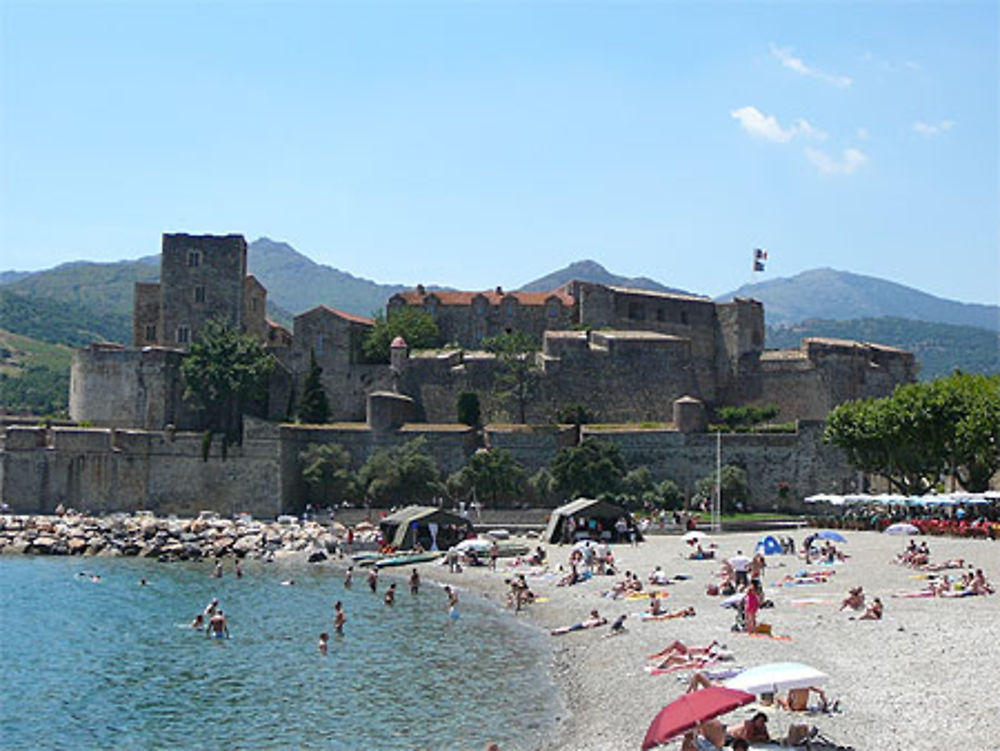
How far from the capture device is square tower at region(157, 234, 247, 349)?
61594 millimetres

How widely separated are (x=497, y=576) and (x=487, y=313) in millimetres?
30610

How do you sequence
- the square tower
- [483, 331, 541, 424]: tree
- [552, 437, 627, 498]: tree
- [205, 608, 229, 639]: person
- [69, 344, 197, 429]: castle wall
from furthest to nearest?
the square tower → [483, 331, 541, 424]: tree → [69, 344, 197, 429]: castle wall → [552, 437, 627, 498]: tree → [205, 608, 229, 639]: person

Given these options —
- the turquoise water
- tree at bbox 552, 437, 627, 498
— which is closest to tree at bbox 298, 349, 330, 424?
tree at bbox 552, 437, 627, 498

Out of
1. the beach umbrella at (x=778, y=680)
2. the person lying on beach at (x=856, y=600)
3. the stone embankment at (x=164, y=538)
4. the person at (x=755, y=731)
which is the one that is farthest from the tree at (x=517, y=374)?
the person at (x=755, y=731)

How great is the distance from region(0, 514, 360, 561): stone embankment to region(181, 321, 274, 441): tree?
7.26 metres

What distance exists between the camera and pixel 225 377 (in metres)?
56.4

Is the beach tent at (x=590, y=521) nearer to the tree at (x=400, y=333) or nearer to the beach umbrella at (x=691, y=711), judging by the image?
the tree at (x=400, y=333)

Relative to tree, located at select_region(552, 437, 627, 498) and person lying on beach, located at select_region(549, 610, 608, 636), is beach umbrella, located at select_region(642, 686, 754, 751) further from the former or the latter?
tree, located at select_region(552, 437, 627, 498)

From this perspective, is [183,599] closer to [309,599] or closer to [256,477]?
[309,599]

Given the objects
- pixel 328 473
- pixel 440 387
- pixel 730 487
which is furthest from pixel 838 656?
pixel 440 387

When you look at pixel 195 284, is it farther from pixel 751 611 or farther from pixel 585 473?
pixel 751 611

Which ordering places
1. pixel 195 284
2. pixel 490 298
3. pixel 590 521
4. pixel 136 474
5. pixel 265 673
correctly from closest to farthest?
pixel 265 673 < pixel 590 521 < pixel 136 474 < pixel 195 284 < pixel 490 298

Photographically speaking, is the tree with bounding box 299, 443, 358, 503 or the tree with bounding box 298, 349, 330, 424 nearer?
the tree with bounding box 299, 443, 358, 503

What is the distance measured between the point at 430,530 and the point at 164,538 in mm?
11451
